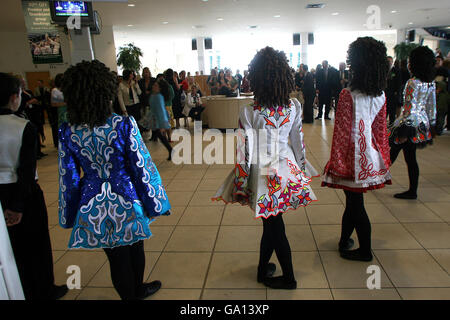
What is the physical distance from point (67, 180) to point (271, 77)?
1.22m

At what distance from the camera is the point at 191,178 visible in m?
4.56

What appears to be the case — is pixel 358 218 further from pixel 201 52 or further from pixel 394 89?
pixel 201 52

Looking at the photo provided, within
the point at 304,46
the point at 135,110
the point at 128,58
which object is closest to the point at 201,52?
the point at 304,46

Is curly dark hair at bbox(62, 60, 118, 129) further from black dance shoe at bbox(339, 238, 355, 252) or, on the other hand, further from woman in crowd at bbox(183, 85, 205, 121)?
woman in crowd at bbox(183, 85, 205, 121)

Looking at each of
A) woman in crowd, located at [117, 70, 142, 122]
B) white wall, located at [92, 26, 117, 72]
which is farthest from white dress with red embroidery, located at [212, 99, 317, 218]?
white wall, located at [92, 26, 117, 72]

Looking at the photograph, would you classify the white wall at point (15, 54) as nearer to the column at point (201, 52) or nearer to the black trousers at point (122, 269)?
the column at point (201, 52)

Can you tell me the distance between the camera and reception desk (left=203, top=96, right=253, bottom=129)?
7.54 meters

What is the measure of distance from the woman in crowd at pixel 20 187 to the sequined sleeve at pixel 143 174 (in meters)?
0.59

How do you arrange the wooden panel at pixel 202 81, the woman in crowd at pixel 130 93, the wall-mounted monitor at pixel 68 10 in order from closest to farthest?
the wall-mounted monitor at pixel 68 10 < the woman in crowd at pixel 130 93 < the wooden panel at pixel 202 81

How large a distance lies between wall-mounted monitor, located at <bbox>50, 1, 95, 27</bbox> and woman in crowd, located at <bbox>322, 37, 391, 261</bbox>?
4678mm

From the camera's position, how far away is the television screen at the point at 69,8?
502 cm

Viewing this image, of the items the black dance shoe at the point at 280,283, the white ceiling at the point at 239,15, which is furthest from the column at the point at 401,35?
the black dance shoe at the point at 280,283

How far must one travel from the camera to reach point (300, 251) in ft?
8.32

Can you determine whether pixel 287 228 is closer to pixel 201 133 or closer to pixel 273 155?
pixel 273 155
